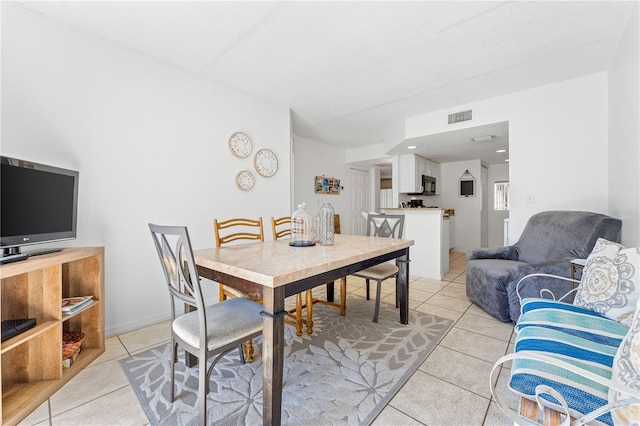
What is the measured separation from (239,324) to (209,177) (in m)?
1.91

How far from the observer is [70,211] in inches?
70.9

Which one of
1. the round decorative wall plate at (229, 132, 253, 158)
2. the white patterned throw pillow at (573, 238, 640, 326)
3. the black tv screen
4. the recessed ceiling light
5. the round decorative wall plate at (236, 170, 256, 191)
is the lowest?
the white patterned throw pillow at (573, 238, 640, 326)

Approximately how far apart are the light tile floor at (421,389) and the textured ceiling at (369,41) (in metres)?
2.37

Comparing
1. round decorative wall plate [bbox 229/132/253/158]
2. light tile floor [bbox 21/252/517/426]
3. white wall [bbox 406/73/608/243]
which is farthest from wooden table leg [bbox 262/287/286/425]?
white wall [bbox 406/73/608/243]

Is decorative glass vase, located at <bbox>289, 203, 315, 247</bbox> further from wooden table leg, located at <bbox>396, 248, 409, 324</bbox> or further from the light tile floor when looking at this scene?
the light tile floor

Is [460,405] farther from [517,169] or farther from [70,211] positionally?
[517,169]

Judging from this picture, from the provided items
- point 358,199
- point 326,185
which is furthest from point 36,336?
point 358,199

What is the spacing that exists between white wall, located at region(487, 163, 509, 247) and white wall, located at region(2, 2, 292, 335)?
607 cm

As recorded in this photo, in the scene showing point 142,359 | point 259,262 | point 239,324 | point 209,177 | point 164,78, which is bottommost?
point 142,359

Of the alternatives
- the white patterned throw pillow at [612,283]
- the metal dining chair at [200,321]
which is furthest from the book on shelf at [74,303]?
the white patterned throw pillow at [612,283]

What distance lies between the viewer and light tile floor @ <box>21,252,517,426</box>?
1.31 meters

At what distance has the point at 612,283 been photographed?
4.49 ft

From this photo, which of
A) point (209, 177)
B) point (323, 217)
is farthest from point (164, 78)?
point (323, 217)

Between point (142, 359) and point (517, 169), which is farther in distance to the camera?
point (517, 169)
